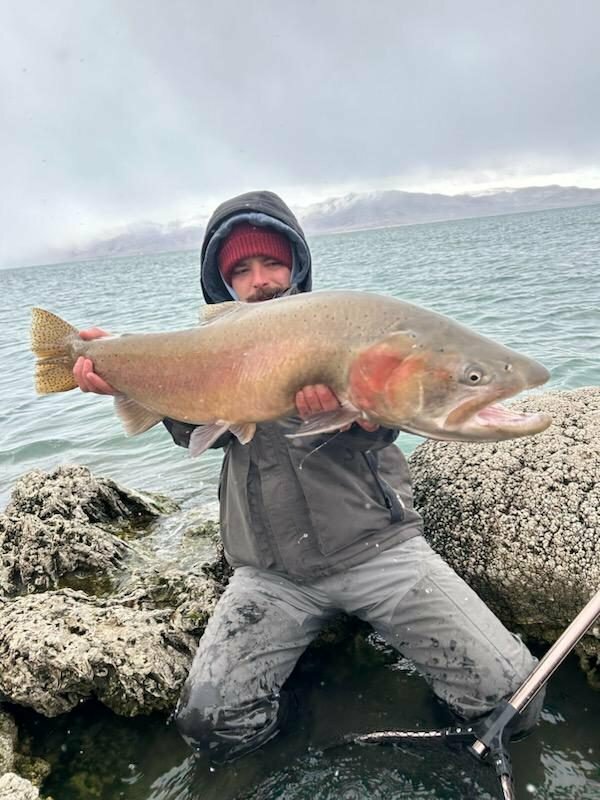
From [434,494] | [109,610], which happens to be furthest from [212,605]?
[434,494]

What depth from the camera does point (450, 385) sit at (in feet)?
8.13

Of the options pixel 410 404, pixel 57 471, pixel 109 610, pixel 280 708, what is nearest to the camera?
pixel 410 404

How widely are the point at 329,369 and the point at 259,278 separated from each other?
1598 mm

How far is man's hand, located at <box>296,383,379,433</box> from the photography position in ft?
8.96

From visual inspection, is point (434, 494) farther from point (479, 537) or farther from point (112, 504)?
point (112, 504)

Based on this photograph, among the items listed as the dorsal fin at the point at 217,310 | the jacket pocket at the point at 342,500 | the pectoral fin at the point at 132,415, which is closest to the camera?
the dorsal fin at the point at 217,310

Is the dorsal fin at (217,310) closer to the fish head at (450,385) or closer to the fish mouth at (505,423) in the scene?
the fish head at (450,385)

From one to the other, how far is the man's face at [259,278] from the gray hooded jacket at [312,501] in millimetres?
1021

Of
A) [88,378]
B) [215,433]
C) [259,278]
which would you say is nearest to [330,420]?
[215,433]

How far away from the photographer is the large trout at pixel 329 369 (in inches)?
96.5

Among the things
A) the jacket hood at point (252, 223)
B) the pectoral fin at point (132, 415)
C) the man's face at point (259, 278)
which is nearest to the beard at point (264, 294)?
the man's face at point (259, 278)

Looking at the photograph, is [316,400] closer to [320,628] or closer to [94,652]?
[320,628]

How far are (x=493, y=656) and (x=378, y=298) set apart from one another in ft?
5.90

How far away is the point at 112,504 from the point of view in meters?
5.27
